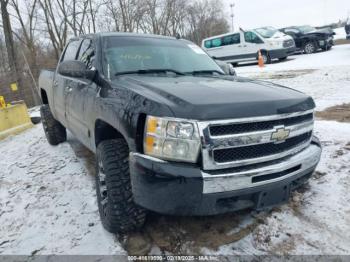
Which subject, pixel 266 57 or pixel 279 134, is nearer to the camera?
pixel 279 134

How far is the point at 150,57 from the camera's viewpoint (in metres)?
3.41

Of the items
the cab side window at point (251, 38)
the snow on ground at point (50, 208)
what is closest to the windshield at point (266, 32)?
the cab side window at point (251, 38)

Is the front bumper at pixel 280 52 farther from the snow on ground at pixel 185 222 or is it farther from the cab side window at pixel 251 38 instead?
the snow on ground at pixel 185 222

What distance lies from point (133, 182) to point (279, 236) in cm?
124

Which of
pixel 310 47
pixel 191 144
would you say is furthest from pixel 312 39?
pixel 191 144

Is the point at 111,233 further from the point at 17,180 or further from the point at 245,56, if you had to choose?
the point at 245,56

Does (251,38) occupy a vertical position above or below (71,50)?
above

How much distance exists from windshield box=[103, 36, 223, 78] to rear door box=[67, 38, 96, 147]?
0.26 m

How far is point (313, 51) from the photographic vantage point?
1800cm

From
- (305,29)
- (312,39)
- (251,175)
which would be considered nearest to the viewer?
(251,175)

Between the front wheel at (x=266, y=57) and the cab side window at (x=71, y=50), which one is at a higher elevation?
the cab side window at (x=71, y=50)

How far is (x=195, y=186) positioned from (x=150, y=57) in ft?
5.93

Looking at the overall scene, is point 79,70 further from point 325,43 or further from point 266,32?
point 325,43

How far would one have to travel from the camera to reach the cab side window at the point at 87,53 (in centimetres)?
346
